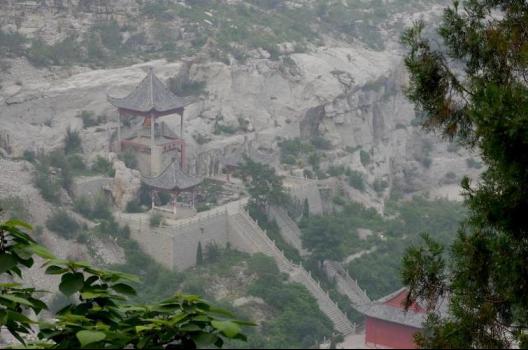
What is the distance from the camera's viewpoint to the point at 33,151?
24.8m

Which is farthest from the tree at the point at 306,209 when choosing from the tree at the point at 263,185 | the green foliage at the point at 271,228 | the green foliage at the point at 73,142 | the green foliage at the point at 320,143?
the green foliage at the point at 73,142

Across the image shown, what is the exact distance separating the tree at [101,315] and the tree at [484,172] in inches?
92.4

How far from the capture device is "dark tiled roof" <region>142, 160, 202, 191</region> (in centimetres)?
2388

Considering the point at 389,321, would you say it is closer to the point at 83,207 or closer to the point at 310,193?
the point at 83,207

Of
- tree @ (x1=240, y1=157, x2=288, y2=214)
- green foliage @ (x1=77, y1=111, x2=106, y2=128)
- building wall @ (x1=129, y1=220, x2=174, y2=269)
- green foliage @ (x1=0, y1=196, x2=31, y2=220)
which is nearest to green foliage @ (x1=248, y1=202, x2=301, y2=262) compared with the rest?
tree @ (x1=240, y1=157, x2=288, y2=214)

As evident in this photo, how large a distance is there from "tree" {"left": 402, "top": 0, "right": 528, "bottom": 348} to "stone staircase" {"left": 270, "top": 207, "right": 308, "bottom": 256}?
17.5m

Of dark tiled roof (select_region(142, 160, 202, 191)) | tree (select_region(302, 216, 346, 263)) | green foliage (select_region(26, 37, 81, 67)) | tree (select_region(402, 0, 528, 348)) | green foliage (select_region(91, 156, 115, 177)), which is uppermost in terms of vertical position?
tree (select_region(402, 0, 528, 348))

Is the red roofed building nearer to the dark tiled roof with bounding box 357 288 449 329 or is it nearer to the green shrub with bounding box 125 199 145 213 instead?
the dark tiled roof with bounding box 357 288 449 329

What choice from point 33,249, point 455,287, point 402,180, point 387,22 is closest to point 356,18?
point 387,22

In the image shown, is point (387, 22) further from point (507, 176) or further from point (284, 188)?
point (507, 176)

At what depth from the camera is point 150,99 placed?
2612 cm

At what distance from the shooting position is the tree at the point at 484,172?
6.30 metres

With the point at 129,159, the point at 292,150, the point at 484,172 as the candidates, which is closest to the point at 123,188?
the point at 129,159

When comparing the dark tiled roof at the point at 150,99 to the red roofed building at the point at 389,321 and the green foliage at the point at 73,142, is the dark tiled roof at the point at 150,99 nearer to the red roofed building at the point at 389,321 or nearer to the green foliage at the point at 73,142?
the green foliage at the point at 73,142
